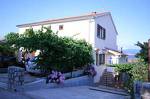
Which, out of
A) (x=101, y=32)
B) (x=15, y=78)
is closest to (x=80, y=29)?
(x=101, y=32)

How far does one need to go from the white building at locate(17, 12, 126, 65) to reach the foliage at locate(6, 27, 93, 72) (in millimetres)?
5426

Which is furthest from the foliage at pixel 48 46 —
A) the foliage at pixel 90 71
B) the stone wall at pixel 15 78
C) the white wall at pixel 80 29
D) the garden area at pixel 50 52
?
the white wall at pixel 80 29

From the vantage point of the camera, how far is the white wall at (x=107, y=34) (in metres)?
26.1

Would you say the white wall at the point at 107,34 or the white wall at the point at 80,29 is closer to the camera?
the white wall at the point at 80,29

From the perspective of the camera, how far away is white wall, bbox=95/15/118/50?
2606cm

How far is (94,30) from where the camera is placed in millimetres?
24531

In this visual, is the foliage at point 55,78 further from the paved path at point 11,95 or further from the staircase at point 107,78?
the staircase at point 107,78

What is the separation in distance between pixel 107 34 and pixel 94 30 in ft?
18.2

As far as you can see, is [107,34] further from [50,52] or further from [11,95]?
[11,95]

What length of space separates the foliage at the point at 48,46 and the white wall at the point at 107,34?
6.46 metres

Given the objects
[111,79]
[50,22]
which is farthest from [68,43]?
[50,22]

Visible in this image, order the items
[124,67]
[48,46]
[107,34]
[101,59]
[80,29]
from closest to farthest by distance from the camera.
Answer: [48,46]
[124,67]
[80,29]
[101,59]
[107,34]

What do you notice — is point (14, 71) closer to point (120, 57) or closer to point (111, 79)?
point (111, 79)

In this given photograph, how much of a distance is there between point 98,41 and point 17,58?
8.69m
